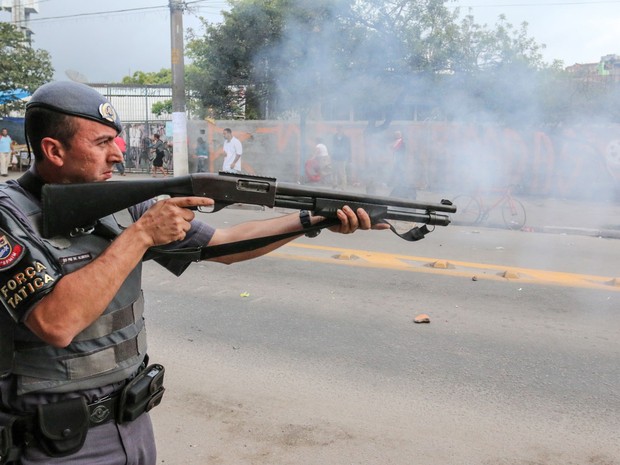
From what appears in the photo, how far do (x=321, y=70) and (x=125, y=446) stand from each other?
1153cm

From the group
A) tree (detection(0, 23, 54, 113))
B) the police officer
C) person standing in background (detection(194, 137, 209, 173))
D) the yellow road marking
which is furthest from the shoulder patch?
tree (detection(0, 23, 54, 113))

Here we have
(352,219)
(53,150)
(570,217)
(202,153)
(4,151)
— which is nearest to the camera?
(53,150)

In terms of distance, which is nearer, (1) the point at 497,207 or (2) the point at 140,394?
(2) the point at 140,394

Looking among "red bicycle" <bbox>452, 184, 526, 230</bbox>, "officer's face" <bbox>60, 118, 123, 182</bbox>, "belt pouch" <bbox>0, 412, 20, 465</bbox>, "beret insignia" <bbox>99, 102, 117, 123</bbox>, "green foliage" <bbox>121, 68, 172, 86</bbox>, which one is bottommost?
"red bicycle" <bbox>452, 184, 526, 230</bbox>

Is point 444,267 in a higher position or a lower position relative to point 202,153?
lower

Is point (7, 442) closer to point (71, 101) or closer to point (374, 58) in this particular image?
point (71, 101)

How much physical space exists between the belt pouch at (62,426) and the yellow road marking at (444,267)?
5.12 meters

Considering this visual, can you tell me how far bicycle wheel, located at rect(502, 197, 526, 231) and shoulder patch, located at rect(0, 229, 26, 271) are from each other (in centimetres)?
966

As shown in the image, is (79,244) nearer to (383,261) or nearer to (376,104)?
(383,261)

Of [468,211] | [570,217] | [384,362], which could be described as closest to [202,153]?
[468,211]

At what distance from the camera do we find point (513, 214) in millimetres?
10305

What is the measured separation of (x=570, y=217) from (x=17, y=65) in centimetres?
1678

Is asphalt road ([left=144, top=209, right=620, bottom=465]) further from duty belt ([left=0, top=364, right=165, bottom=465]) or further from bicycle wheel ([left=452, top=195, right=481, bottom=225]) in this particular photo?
bicycle wheel ([left=452, top=195, right=481, bottom=225])

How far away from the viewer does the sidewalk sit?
9.82 metres
